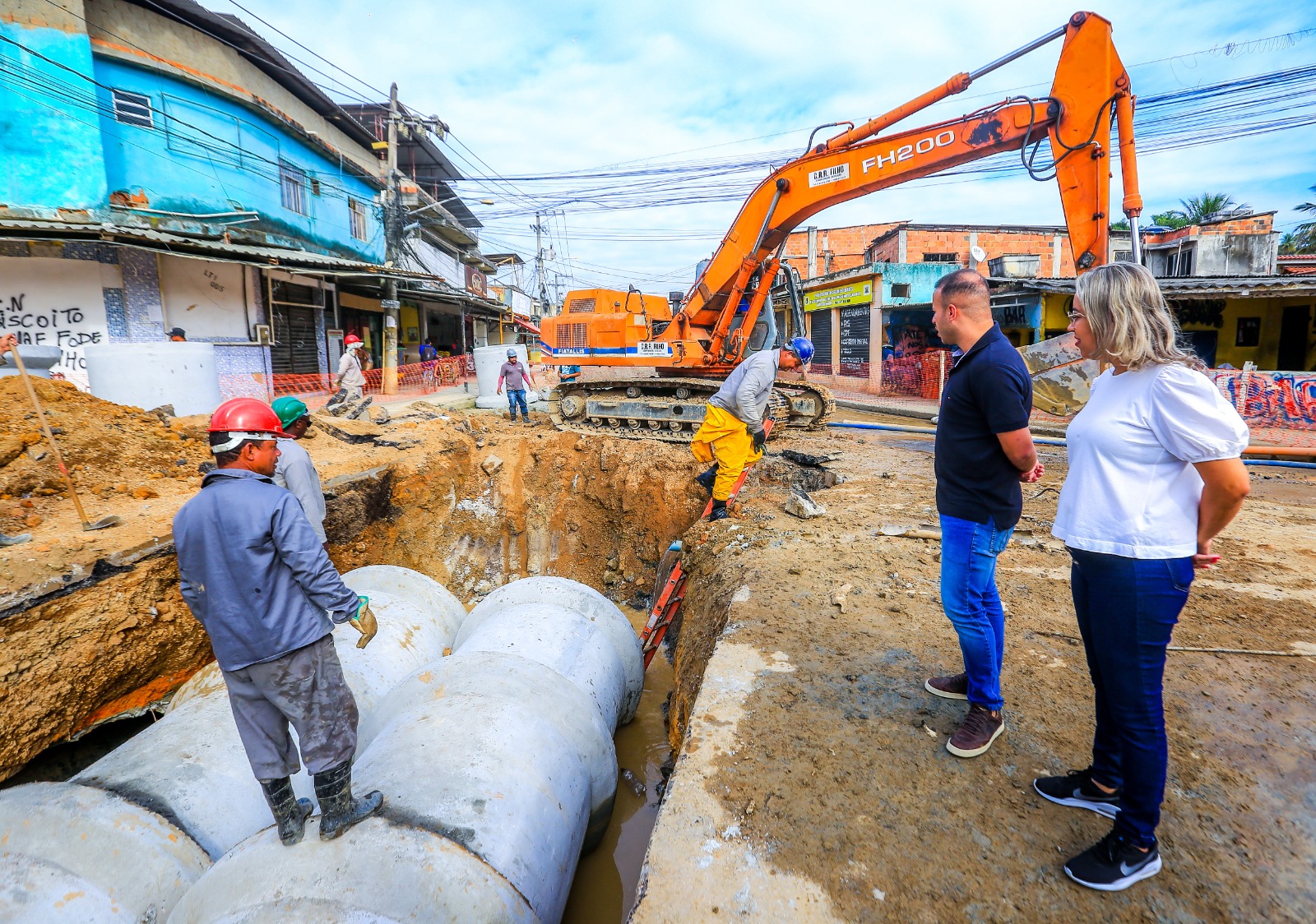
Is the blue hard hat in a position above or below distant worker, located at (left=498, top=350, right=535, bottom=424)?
above

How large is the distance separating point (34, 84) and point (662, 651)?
1508 cm

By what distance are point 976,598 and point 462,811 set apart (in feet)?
6.97

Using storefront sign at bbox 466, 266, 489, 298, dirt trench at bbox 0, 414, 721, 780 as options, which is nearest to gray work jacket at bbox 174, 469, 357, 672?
dirt trench at bbox 0, 414, 721, 780

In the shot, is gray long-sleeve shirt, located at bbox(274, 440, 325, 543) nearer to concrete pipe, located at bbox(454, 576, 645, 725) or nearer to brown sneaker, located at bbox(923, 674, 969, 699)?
concrete pipe, located at bbox(454, 576, 645, 725)

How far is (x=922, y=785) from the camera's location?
7.52ft

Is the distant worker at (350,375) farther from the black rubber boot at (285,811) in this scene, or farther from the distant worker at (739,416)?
the black rubber boot at (285,811)

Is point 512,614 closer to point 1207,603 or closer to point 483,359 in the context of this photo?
point 1207,603

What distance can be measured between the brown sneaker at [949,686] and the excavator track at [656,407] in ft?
23.5

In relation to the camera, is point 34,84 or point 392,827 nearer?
point 392,827

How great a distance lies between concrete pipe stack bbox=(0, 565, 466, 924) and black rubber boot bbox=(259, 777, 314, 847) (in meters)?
0.75

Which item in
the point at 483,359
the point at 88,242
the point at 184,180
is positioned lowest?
the point at 483,359

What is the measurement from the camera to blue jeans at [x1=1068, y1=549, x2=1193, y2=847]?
1736 mm

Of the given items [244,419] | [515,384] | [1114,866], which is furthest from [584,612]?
[515,384]

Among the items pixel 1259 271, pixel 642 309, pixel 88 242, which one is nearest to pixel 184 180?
pixel 88 242
